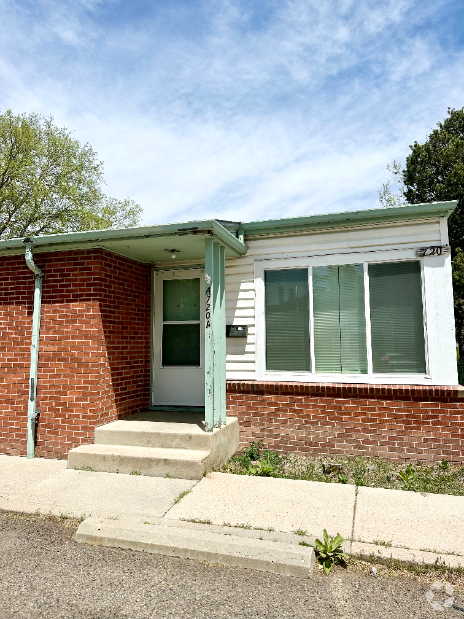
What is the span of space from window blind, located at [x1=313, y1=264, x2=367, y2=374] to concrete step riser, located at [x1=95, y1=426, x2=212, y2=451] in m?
1.99

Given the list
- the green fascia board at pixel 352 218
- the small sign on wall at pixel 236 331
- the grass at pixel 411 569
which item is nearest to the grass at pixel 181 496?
the grass at pixel 411 569

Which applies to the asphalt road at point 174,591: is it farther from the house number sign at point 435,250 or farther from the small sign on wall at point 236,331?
the house number sign at point 435,250

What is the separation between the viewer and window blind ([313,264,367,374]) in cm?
594

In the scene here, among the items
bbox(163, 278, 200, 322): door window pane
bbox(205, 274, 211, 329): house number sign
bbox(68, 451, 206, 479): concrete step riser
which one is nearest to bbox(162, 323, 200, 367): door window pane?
bbox(163, 278, 200, 322): door window pane

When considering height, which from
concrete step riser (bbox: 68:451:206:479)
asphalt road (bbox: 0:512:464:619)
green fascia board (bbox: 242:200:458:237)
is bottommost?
asphalt road (bbox: 0:512:464:619)

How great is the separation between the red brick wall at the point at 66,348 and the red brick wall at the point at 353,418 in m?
1.81

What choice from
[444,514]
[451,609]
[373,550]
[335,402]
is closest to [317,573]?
[373,550]

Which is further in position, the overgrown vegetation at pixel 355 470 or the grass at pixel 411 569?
the overgrown vegetation at pixel 355 470

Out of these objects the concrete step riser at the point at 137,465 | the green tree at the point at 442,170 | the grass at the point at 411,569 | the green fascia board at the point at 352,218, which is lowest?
the grass at the point at 411,569

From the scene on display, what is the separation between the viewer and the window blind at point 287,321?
6180 mm

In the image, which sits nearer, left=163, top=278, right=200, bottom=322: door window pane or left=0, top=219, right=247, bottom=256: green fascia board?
left=0, top=219, right=247, bottom=256: green fascia board

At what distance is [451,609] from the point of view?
266 cm

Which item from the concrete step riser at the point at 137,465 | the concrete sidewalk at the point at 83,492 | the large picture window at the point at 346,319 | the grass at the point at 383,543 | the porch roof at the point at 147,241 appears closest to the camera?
the grass at the point at 383,543

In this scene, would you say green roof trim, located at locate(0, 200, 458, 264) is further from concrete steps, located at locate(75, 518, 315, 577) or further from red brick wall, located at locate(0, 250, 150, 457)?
concrete steps, located at locate(75, 518, 315, 577)
